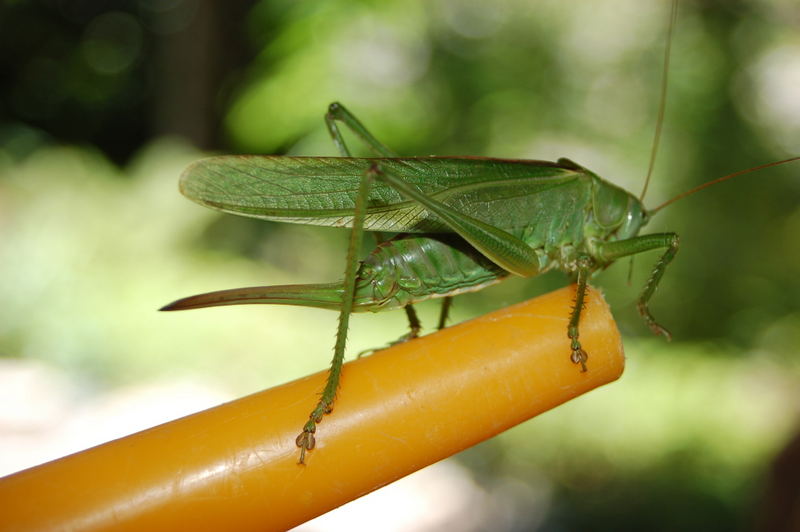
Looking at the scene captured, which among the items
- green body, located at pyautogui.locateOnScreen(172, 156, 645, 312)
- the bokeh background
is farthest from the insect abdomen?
the bokeh background

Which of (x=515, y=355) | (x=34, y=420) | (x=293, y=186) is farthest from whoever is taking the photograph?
(x=34, y=420)

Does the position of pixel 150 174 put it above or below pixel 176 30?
below

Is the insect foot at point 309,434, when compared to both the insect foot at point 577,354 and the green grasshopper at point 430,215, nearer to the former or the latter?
the insect foot at point 577,354

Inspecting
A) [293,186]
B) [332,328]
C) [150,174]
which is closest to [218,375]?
[332,328]

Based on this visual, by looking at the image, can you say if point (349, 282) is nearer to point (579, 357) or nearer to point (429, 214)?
point (429, 214)

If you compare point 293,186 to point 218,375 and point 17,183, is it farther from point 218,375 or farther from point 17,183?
point 17,183

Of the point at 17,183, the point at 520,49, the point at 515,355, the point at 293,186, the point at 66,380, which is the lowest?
the point at 515,355

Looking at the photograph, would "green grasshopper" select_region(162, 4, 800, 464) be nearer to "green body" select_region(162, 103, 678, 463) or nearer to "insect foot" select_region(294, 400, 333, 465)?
"green body" select_region(162, 103, 678, 463)
